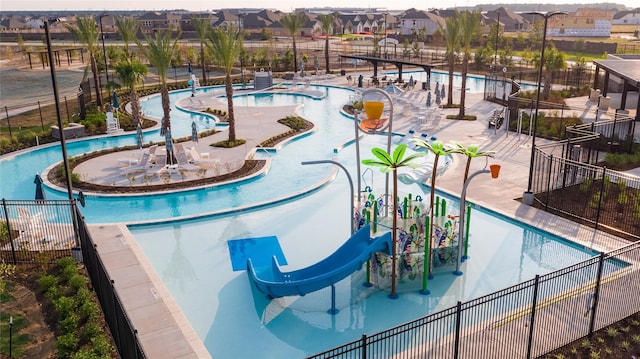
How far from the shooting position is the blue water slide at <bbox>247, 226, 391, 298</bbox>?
13492 millimetres

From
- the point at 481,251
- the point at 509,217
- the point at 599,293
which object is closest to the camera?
the point at 599,293

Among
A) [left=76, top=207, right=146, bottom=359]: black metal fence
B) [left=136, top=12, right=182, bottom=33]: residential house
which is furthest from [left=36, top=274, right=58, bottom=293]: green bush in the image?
[left=136, top=12, right=182, bottom=33]: residential house

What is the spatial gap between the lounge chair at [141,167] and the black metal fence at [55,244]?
4353 mm

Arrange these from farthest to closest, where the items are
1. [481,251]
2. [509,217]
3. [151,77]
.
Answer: [151,77], [509,217], [481,251]

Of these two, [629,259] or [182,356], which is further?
[629,259]

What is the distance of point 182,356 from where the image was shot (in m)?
11.6

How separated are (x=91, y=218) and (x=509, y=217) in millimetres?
15237

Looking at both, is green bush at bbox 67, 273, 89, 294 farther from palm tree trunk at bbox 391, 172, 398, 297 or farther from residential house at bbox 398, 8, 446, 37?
residential house at bbox 398, 8, 446, 37

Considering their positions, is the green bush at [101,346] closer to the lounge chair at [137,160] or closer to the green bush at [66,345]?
the green bush at [66,345]

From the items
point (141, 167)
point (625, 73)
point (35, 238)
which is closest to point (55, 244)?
point (35, 238)

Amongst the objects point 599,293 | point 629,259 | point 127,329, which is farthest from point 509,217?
point 127,329

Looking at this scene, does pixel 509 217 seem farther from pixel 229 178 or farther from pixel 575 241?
pixel 229 178

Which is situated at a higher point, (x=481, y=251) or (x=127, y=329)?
(x=127, y=329)

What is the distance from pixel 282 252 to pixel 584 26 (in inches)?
5089
